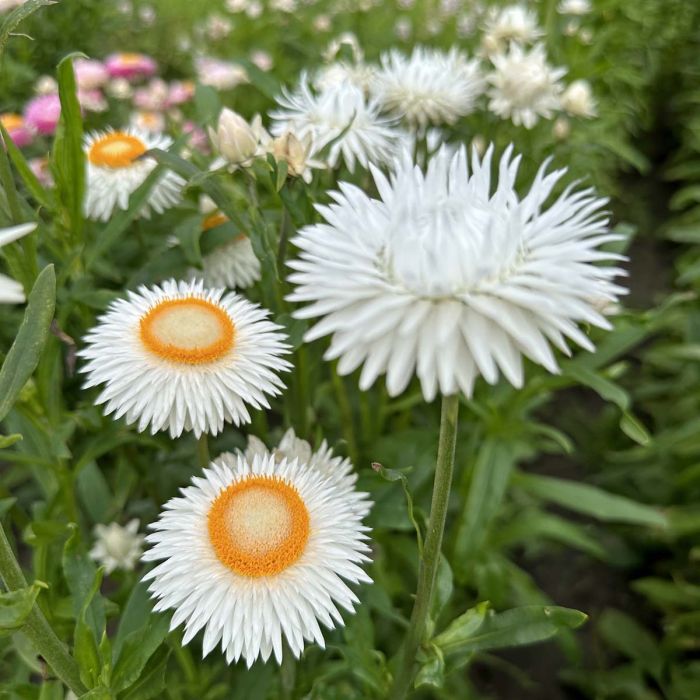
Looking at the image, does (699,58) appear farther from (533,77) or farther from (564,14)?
(533,77)

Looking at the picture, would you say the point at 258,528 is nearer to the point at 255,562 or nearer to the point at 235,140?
Result: the point at 255,562

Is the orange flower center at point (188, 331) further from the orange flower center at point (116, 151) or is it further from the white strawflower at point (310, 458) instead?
the orange flower center at point (116, 151)

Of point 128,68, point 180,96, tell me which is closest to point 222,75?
point 180,96

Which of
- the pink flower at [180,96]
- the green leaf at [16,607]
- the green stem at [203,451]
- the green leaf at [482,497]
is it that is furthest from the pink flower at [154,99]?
the green leaf at [16,607]

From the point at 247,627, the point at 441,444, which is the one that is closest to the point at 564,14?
the point at 441,444

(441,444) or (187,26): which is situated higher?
(187,26)
